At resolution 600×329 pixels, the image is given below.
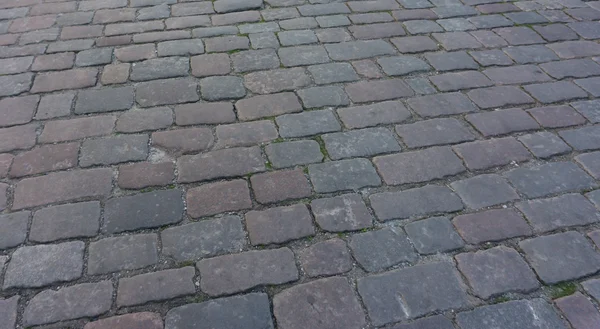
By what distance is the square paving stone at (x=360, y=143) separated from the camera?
2.55 metres

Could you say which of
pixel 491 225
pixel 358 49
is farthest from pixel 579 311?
pixel 358 49

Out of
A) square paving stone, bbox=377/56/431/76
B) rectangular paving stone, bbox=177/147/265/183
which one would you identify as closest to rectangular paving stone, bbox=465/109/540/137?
square paving stone, bbox=377/56/431/76

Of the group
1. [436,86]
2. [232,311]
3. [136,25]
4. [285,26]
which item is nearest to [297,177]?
[232,311]

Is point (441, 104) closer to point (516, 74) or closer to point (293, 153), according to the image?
point (516, 74)

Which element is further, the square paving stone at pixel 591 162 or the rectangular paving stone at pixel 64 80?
the rectangular paving stone at pixel 64 80

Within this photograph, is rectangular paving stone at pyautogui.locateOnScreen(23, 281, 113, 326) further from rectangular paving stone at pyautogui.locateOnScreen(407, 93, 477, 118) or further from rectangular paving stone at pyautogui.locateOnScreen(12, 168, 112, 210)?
rectangular paving stone at pyautogui.locateOnScreen(407, 93, 477, 118)

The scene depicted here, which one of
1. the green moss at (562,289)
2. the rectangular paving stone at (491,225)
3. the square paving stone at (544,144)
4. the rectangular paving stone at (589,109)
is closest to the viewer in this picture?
the green moss at (562,289)

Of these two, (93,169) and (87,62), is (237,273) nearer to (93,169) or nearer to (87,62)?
(93,169)

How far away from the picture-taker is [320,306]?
188 cm

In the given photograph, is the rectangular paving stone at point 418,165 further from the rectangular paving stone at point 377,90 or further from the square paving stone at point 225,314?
the square paving stone at point 225,314

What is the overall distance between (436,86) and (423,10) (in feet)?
3.66

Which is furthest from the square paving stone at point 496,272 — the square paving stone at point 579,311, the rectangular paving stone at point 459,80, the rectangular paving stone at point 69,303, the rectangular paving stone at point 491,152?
the rectangular paving stone at point 69,303

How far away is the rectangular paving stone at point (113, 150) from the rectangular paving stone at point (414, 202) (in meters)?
1.18

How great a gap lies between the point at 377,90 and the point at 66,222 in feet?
5.92
